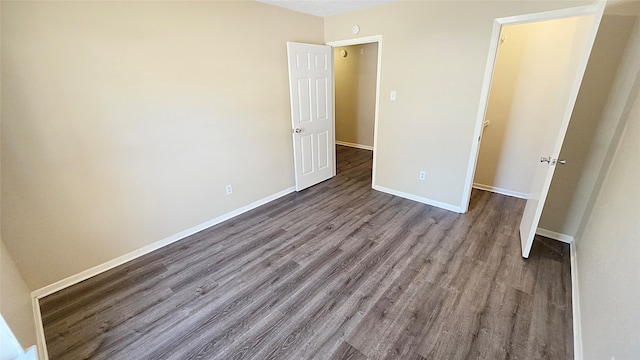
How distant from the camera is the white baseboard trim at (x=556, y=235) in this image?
98.8 inches

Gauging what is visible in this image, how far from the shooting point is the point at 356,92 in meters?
5.77

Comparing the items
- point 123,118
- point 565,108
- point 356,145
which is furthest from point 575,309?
point 356,145

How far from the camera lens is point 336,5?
3.01 meters

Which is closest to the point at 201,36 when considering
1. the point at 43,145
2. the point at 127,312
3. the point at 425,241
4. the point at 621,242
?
the point at 43,145

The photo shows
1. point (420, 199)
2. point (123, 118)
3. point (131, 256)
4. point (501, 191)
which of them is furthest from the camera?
point (501, 191)

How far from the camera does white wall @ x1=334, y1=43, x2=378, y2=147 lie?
17.8 ft

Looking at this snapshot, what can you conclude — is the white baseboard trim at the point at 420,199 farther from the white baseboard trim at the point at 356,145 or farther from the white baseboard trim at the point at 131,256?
the white baseboard trim at the point at 356,145

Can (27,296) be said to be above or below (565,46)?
below

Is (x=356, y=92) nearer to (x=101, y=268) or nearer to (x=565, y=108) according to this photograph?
(x=565, y=108)

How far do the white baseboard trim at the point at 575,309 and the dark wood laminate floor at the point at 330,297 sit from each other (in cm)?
3

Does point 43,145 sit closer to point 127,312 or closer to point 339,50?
point 127,312

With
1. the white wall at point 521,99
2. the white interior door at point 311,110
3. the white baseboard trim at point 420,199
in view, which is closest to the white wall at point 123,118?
the white interior door at point 311,110

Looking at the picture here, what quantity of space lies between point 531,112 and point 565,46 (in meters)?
0.72

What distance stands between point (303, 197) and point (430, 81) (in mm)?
2144
